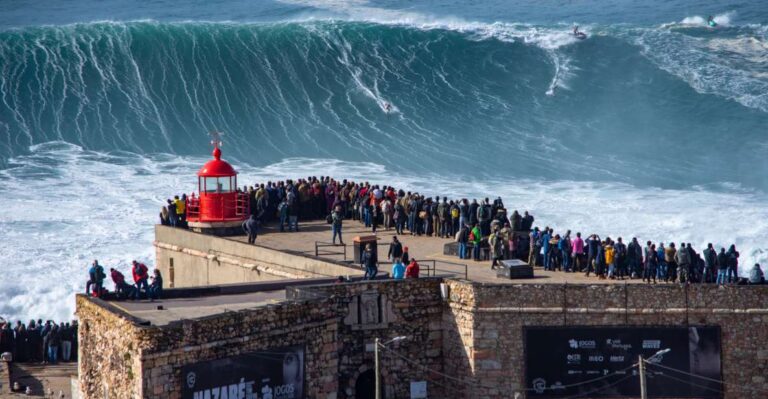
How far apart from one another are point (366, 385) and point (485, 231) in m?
6.69

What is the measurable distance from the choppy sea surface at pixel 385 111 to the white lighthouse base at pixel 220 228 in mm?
9448

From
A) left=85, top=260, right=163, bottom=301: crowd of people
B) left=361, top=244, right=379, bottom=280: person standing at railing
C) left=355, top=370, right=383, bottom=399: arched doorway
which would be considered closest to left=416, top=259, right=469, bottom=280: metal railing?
left=361, top=244, right=379, bottom=280: person standing at railing

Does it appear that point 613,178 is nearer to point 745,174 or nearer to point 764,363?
point 745,174

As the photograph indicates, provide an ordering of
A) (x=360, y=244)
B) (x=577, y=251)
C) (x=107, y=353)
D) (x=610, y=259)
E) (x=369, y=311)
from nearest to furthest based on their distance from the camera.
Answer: (x=107, y=353) < (x=369, y=311) < (x=610, y=259) < (x=577, y=251) < (x=360, y=244)

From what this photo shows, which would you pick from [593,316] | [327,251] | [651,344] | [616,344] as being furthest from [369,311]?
[651,344]

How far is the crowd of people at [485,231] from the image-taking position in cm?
3944

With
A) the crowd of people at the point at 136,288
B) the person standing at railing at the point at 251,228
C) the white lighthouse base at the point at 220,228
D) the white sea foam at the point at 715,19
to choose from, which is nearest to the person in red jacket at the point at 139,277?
the crowd of people at the point at 136,288

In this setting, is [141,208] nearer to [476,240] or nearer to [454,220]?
[454,220]

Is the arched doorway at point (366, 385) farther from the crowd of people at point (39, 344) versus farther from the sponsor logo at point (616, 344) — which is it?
the crowd of people at point (39, 344)

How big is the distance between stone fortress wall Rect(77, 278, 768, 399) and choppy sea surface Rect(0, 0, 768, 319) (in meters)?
18.4

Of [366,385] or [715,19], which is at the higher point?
[715,19]

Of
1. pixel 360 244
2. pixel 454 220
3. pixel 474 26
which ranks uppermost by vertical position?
pixel 474 26

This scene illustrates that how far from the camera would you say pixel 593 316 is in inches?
1475

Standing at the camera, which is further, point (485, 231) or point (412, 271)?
point (485, 231)
